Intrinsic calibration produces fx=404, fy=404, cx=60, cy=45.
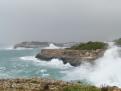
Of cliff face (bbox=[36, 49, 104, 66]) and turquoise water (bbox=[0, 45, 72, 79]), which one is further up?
cliff face (bbox=[36, 49, 104, 66])

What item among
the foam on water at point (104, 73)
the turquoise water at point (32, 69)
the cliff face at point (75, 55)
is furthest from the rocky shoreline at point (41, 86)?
the cliff face at point (75, 55)

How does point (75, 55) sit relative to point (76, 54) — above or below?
below

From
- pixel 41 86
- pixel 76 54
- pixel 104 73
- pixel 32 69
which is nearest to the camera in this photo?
pixel 41 86

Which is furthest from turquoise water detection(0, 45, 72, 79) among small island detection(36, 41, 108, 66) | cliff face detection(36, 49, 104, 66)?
small island detection(36, 41, 108, 66)

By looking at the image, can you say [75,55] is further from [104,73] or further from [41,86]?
[41,86]

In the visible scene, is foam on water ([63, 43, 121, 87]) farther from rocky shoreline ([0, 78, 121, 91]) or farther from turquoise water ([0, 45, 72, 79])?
rocky shoreline ([0, 78, 121, 91])

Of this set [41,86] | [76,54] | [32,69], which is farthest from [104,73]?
[41,86]

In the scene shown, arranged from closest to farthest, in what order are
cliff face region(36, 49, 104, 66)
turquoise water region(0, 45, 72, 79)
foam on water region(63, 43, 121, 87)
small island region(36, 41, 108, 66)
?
foam on water region(63, 43, 121, 87), turquoise water region(0, 45, 72, 79), cliff face region(36, 49, 104, 66), small island region(36, 41, 108, 66)

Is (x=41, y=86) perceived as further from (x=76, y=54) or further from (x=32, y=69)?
(x=76, y=54)

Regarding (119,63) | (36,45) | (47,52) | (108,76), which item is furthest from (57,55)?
(36,45)

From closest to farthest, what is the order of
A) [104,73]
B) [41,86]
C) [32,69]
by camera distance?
[41,86] → [104,73] → [32,69]

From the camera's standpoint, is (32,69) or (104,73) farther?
(32,69)

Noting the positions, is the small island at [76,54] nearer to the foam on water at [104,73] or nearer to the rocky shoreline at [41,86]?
the foam on water at [104,73]

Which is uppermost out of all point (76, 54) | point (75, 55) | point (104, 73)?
point (76, 54)
